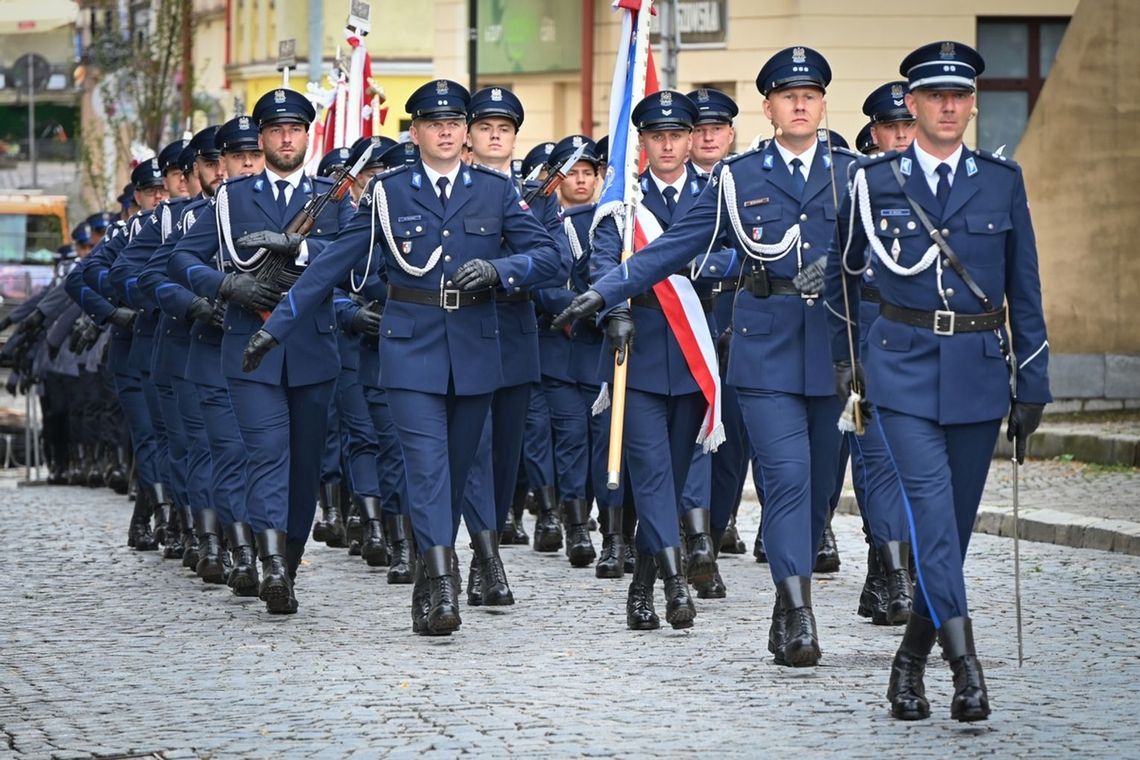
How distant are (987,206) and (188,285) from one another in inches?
182

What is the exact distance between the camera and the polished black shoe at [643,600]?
10141 millimetres

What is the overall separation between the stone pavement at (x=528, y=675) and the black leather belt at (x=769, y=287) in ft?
4.41

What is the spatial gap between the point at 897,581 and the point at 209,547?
3.74 metres

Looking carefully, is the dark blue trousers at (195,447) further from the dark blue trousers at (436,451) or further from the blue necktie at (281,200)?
the dark blue trousers at (436,451)

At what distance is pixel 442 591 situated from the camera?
32.7 ft

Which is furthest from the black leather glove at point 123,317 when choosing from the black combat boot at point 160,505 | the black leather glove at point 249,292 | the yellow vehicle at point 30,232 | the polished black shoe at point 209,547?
the yellow vehicle at point 30,232

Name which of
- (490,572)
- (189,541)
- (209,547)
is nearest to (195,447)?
(209,547)

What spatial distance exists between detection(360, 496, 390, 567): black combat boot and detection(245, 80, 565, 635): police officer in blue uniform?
2.69m

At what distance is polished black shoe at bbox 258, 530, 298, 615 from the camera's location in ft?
35.5

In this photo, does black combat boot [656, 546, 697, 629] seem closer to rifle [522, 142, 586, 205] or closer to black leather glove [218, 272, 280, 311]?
black leather glove [218, 272, 280, 311]

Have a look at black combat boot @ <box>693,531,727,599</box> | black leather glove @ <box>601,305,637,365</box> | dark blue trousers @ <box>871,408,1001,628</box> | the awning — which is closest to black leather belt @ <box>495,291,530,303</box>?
black leather glove @ <box>601,305,637,365</box>

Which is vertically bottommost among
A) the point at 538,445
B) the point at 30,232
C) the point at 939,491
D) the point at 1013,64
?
the point at 538,445

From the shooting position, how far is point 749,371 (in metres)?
9.31

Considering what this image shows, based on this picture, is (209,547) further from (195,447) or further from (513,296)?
(513,296)
